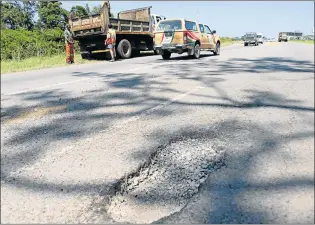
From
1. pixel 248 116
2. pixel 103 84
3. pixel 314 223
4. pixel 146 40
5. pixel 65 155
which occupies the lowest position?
pixel 314 223

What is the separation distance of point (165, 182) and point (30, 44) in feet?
48.5

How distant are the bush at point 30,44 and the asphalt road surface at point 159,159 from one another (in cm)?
1080

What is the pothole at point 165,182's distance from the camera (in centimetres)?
184

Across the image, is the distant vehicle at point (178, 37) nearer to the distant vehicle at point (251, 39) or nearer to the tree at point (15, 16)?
the distant vehicle at point (251, 39)

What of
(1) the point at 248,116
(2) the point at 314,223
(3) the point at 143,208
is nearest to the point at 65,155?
(3) the point at 143,208

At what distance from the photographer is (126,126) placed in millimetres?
3377

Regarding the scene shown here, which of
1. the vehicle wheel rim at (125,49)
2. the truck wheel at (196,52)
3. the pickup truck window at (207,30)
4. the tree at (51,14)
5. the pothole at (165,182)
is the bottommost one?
the pothole at (165,182)

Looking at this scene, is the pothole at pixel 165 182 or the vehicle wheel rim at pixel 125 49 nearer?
the pothole at pixel 165 182

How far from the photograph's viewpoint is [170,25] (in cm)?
1198

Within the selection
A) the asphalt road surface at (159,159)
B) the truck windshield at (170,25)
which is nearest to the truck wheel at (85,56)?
the truck windshield at (170,25)

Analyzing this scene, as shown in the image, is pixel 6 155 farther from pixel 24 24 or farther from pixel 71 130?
pixel 24 24

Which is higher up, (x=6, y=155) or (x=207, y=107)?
(x=207, y=107)

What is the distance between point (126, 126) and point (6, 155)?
1276mm

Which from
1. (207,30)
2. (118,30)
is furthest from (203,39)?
(118,30)
